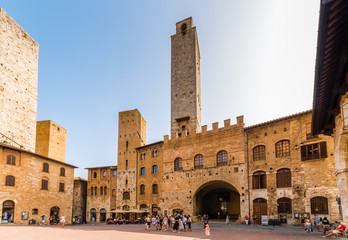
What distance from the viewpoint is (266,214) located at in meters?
25.9

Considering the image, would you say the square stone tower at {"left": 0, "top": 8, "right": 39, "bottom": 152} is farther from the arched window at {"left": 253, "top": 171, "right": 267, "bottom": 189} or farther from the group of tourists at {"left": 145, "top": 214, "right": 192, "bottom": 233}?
the arched window at {"left": 253, "top": 171, "right": 267, "bottom": 189}

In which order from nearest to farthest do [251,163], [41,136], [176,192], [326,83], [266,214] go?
[326,83] → [266,214] → [251,163] → [176,192] → [41,136]

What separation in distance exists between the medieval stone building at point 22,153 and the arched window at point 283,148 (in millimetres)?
24833

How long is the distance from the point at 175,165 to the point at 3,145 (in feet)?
59.1

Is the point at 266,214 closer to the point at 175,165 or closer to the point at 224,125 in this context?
the point at 224,125

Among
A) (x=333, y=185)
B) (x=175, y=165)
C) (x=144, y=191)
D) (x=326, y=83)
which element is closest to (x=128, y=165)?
(x=144, y=191)

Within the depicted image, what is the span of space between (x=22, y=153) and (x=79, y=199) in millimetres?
16585

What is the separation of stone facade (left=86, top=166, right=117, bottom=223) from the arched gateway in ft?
43.9

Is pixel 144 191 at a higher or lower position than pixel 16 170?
lower

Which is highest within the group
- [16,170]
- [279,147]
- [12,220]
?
[279,147]

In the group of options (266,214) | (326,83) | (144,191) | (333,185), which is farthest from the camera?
(144,191)

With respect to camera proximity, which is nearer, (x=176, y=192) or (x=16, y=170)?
(x=16, y=170)

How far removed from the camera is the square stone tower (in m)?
29.4

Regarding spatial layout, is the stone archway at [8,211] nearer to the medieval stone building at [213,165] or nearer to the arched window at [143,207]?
the medieval stone building at [213,165]
